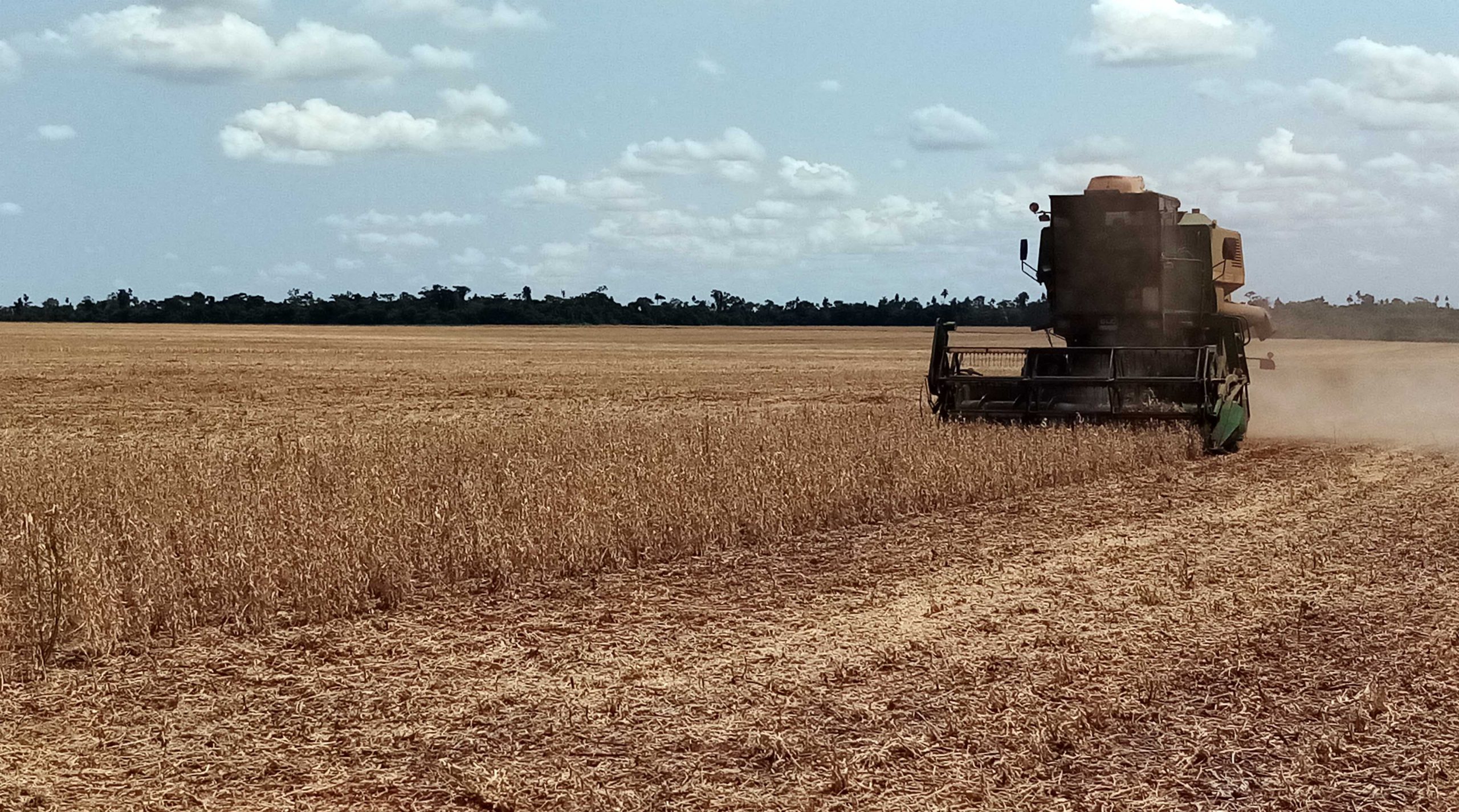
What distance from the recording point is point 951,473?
1186 cm

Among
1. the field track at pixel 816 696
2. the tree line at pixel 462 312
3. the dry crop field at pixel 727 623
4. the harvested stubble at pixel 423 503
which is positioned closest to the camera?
the field track at pixel 816 696

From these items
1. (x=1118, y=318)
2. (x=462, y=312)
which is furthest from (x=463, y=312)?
(x=1118, y=318)

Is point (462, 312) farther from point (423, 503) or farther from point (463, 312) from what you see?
point (423, 503)

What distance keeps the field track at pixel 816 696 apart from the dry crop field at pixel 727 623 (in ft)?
0.07

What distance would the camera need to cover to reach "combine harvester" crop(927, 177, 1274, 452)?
15.9 m

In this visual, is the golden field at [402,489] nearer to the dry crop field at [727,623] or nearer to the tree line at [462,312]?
the dry crop field at [727,623]

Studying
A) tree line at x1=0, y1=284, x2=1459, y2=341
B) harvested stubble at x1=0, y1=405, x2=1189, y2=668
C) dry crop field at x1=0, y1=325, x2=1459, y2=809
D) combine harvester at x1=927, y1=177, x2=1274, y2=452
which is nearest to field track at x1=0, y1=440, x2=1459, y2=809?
dry crop field at x1=0, y1=325, x2=1459, y2=809

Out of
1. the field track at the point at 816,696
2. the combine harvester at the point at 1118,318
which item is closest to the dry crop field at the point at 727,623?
the field track at the point at 816,696

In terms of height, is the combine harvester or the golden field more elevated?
the combine harvester

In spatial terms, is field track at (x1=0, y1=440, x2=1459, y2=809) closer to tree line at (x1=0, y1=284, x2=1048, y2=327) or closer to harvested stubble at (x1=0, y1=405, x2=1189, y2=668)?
harvested stubble at (x1=0, y1=405, x2=1189, y2=668)

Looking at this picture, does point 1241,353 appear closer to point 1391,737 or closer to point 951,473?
point 951,473

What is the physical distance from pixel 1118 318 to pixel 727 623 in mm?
10775

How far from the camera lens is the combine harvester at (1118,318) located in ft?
52.0

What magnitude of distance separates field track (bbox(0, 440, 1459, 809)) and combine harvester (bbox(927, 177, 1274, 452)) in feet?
22.1
